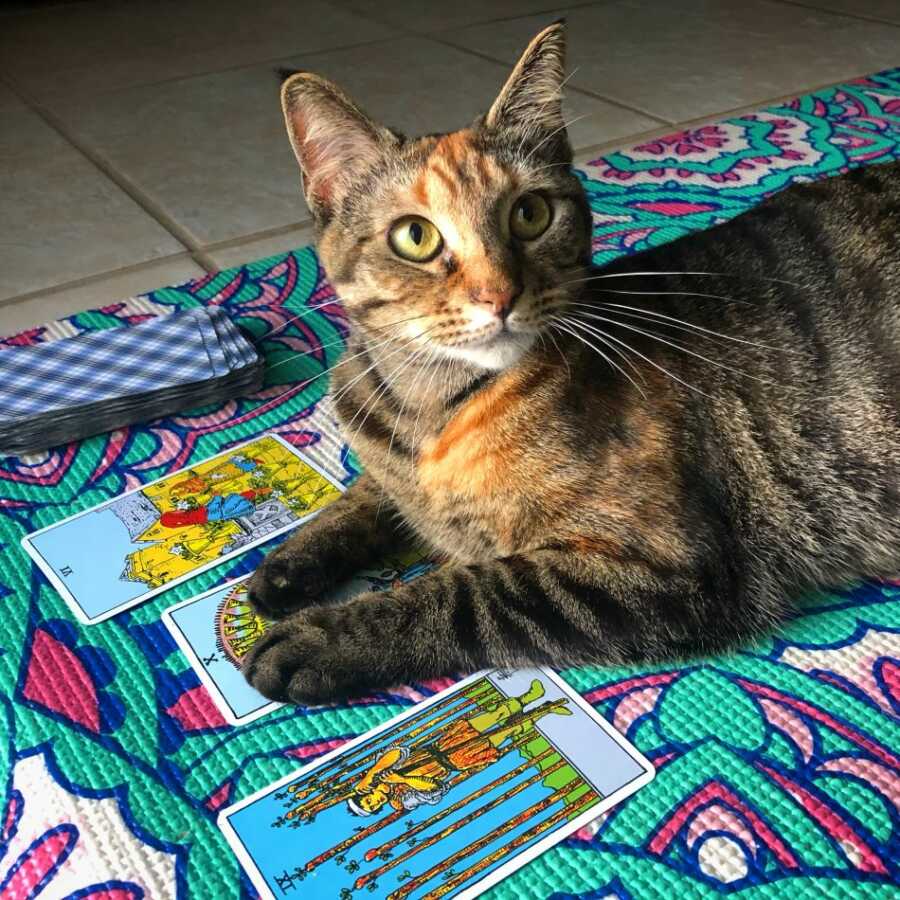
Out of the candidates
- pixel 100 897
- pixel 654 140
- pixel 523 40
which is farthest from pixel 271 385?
pixel 523 40

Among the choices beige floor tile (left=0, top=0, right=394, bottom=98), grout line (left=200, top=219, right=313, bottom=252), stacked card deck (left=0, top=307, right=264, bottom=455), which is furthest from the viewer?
beige floor tile (left=0, top=0, right=394, bottom=98)

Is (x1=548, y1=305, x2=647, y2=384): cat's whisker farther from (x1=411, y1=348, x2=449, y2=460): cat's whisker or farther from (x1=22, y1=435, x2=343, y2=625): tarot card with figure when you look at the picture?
(x1=22, y1=435, x2=343, y2=625): tarot card with figure

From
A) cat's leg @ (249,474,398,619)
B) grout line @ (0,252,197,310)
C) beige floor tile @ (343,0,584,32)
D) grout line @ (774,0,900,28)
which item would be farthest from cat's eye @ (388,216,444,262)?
grout line @ (774,0,900,28)

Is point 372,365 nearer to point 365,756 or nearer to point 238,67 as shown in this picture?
point 365,756

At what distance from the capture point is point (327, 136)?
106 centimetres

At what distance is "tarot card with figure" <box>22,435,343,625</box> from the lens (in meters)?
1.20

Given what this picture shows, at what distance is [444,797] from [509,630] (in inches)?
7.3

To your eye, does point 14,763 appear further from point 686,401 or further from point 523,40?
point 523,40

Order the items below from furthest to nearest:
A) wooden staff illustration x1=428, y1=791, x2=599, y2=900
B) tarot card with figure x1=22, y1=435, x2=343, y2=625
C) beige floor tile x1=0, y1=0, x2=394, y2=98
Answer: beige floor tile x1=0, y1=0, x2=394, y2=98 → tarot card with figure x1=22, y1=435, x2=343, y2=625 → wooden staff illustration x1=428, y1=791, x2=599, y2=900

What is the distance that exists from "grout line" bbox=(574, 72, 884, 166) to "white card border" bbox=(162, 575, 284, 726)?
1579mm

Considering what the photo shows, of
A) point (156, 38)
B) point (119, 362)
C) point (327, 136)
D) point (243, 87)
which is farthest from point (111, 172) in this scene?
point (327, 136)

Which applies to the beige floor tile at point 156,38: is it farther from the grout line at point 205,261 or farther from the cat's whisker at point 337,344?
the cat's whisker at point 337,344

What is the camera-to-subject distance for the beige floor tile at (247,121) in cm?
231

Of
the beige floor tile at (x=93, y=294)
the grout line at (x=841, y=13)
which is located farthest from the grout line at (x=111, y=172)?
the grout line at (x=841, y=13)
